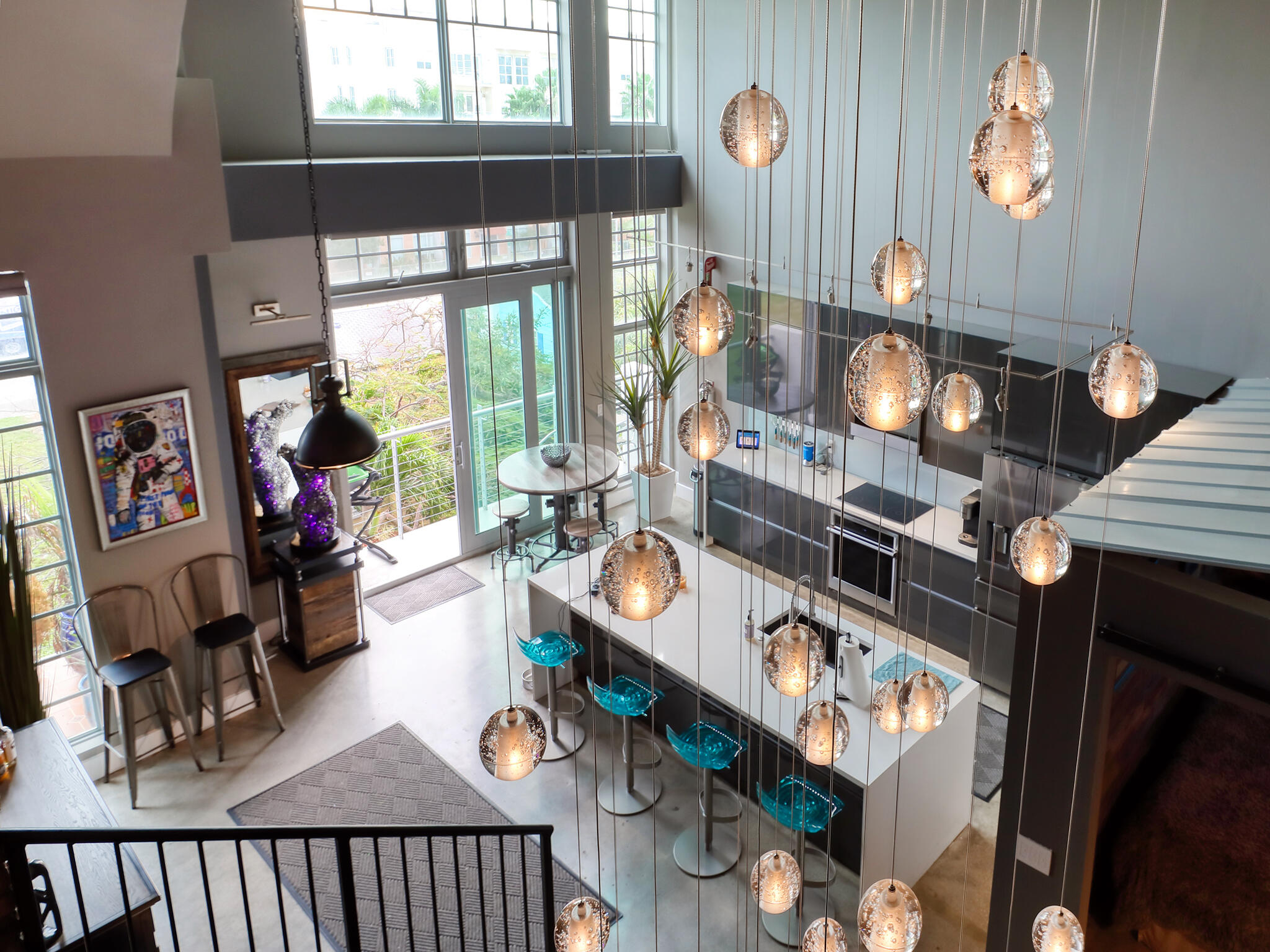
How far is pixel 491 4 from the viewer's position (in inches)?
303

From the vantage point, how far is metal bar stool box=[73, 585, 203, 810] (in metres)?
5.66

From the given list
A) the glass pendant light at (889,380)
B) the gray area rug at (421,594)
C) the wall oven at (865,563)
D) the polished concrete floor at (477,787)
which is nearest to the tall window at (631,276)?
the gray area rug at (421,594)

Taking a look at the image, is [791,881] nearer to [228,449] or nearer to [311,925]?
[311,925]

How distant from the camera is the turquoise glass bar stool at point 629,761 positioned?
5414 mm

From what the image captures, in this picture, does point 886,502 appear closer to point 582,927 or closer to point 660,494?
point 660,494

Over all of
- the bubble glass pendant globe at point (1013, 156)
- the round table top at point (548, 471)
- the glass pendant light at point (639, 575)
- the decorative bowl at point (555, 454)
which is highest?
the bubble glass pendant globe at point (1013, 156)

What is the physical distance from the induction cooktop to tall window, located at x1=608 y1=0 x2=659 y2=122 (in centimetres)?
345

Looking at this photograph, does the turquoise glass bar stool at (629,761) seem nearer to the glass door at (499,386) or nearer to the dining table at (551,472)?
the dining table at (551,472)

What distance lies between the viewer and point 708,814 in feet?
17.6

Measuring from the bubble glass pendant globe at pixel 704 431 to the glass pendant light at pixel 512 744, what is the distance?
0.88 metres

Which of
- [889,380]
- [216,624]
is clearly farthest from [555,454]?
[889,380]

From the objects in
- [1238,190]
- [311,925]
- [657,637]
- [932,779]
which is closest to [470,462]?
[657,637]

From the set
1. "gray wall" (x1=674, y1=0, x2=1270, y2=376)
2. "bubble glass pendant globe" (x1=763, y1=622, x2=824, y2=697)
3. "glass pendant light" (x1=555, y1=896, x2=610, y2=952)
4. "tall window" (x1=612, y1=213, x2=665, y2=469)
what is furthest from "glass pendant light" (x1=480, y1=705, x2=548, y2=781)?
"tall window" (x1=612, y1=213, x2=665, y2=469)

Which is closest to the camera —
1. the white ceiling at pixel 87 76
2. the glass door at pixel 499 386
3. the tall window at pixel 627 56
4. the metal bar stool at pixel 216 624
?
the white ceiling at pixel 87 76
